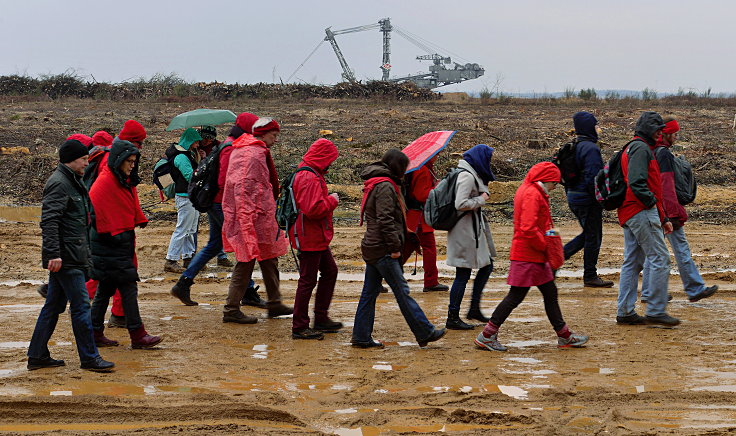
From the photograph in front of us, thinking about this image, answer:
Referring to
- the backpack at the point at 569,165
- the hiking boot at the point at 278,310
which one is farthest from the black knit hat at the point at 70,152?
the backpack at the point at 569,165

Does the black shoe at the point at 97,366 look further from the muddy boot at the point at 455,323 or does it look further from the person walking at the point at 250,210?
the muddy boot at the point at 455,323

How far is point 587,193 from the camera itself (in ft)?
33.2

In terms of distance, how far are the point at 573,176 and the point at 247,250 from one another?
415 centimetres

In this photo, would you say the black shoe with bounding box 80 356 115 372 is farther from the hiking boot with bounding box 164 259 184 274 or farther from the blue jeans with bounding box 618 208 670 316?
the blue jeans with bounding box 618 208 670 316

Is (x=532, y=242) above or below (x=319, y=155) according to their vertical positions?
below

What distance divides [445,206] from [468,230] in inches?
12.3

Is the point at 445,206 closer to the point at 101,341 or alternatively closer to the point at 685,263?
the point at 685,263

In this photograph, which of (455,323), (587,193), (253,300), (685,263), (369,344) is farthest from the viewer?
(587,193)

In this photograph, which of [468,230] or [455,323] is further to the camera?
[455,323]

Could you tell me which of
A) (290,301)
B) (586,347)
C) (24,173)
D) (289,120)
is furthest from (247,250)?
(289,120)

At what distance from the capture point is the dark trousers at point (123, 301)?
7.47 m

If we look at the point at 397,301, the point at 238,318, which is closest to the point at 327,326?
the point at 238,318

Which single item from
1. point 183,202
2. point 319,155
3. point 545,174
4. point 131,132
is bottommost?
point 183,202

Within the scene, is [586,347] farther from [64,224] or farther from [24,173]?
[24,173]
